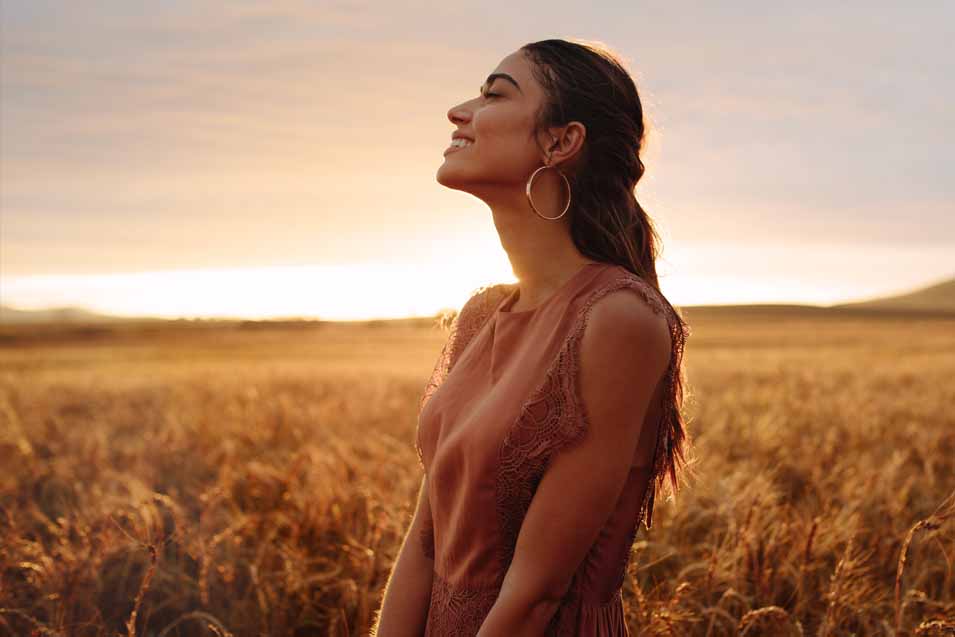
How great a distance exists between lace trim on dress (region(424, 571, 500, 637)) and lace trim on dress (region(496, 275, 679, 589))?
0.72ft

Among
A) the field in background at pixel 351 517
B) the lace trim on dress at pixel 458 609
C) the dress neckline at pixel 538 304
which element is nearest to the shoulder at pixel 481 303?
the dress neckline at pixel 538 304

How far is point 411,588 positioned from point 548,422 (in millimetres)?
709

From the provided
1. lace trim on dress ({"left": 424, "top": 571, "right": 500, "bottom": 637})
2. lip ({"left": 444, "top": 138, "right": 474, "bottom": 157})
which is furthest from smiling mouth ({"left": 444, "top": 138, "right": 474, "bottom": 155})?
lace trim on dress ({"left": 424, "top": 571, "right": 500, "bottom": 637})

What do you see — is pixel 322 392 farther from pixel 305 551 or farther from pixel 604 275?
pixel 604 275

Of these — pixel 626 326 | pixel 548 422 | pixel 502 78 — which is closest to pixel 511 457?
pixel 548 422

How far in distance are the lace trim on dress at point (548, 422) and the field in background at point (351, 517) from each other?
1.00 meters

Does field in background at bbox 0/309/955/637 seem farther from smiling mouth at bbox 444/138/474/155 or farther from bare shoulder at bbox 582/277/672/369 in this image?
smiling mouth at bbox 444/138/474/155

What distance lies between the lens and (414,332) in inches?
2042

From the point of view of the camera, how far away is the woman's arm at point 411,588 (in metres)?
2.09

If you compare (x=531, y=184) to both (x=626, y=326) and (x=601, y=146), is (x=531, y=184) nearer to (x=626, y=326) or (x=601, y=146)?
(x=601, y=146)

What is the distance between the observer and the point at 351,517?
13.2 ft

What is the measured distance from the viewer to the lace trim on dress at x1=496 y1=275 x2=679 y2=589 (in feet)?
5.42

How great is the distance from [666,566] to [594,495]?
7.25 ft

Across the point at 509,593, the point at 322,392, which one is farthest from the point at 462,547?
the point at 322,392
